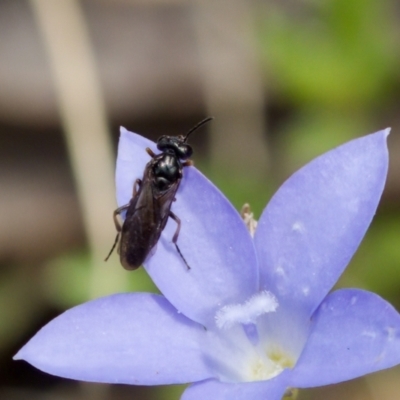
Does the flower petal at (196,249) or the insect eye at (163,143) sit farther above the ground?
the insect eye at (163,143)

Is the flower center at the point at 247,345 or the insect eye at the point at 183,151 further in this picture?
the insect eye at the point at 183,151

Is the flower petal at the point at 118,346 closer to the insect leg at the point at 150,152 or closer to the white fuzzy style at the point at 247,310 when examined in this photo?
the white fuzzy style at the point at 247,310

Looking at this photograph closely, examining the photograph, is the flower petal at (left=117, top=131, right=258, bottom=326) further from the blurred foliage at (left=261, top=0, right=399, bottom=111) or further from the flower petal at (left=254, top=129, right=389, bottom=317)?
the blurred foliage at (left=261, top=0, right=399, bottom=111)

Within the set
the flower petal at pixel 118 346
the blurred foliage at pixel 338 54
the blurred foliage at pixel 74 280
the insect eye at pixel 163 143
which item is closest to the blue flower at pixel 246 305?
the flower petal at pixel 118 346

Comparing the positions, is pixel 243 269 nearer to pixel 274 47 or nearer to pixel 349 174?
pixel 349 174

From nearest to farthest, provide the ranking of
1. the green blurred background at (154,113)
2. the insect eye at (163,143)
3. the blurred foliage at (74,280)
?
the insect eye at (163,143)
the blurred foliage at (74,280)
the green blurred background at (154,113)

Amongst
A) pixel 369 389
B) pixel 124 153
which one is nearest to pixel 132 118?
pixel 369 389

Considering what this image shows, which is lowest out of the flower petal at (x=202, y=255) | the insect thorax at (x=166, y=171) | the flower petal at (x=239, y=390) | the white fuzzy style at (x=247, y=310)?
the flower petal at (x=239, y=390)
